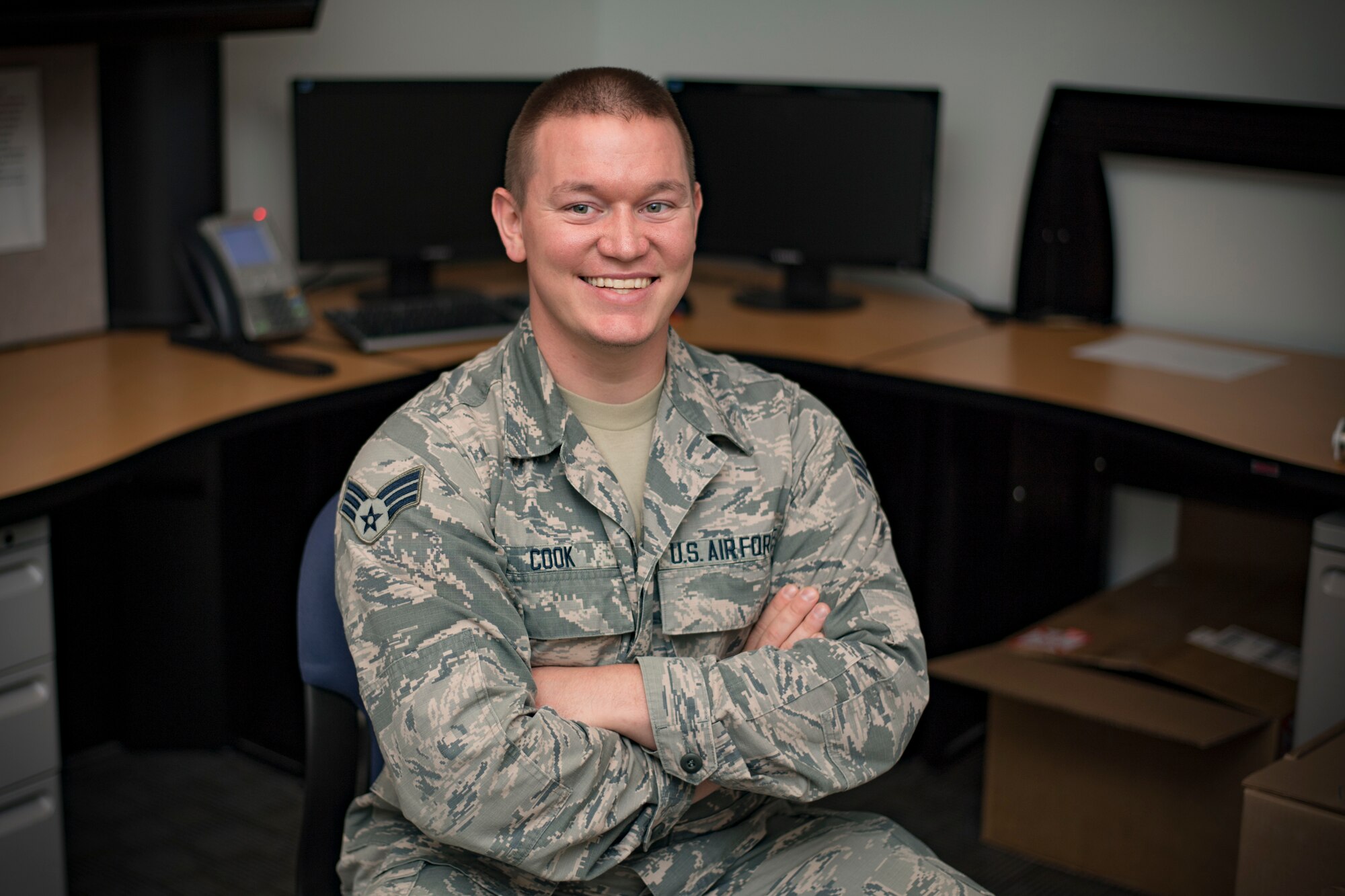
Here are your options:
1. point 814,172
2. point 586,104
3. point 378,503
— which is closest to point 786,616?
point 378,503

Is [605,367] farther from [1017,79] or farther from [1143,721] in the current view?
[1017,79]

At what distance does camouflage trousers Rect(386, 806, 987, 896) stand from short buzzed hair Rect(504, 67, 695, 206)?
25.4 inches

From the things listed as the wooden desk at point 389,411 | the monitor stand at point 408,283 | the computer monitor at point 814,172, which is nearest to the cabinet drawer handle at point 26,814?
the wooden desk at point 389,411

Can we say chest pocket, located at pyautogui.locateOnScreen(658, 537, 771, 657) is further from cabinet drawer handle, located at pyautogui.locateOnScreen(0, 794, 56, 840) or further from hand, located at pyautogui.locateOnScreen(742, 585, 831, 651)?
cabinet drawer handle, located at pyautogui.locateOnScreen(0, 794, 56, 840)

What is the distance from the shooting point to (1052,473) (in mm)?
2574

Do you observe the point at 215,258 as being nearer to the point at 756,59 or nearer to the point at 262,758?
the point at 262,758

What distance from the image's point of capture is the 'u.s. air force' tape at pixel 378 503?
1248 millimetres

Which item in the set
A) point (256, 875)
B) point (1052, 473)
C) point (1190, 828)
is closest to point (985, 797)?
point (1190, 828)

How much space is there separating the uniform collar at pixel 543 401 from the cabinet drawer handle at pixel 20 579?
0.73 m

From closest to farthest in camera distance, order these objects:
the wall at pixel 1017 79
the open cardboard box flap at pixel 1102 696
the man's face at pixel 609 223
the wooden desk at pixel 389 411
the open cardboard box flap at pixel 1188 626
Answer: the man's face at pixel 609 223
the open cardboard box flap at pixel 1102 696
the open cardboard box flap at pixel 1188 626
the wooden desk at pixel 389 411
the wall at pixel 1017 79

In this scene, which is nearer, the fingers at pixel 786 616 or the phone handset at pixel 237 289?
the fingers at pixel 786 616

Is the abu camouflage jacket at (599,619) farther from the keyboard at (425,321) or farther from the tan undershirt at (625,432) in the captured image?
the keyboard at (425,321)

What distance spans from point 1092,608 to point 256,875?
1.43 m

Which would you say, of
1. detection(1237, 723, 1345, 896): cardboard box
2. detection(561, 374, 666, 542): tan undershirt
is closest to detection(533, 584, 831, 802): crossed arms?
detection(561, 374, 666, 542): tan undershirt
